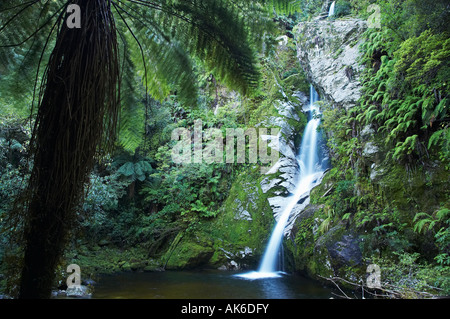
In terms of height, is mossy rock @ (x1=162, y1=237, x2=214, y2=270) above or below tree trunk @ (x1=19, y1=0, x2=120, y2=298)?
below

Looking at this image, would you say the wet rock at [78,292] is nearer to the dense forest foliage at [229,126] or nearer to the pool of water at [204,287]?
the pool of water at [204,287]

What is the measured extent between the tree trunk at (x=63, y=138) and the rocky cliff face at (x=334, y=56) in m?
6.83

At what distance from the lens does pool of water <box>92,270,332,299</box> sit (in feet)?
18.4

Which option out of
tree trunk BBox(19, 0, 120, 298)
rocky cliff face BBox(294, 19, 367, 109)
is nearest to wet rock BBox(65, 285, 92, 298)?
tree trunk BBox(19, 0, 120, 298)

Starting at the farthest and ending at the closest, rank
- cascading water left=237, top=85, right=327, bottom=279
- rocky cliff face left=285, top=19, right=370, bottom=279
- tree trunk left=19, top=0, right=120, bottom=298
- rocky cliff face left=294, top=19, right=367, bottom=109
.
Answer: cascading water left=237, top=85, right=327, bottom=279 → rocky cliff face left=294, top=19, right=367, bottom=109 → rocky cliff face left=285, top=19, right=370, bottom=279 → tree trunk left=19, top=0, right=120, bottom=298

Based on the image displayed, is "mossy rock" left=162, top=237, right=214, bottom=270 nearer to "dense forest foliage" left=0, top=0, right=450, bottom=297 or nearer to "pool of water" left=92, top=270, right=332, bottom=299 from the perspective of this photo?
"dense forest foliage" left=0, top=0, right=450, bottom=297

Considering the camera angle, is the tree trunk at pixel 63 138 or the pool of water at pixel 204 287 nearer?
the tree trunk at pixel 63 138

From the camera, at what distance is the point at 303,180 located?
9445 mm

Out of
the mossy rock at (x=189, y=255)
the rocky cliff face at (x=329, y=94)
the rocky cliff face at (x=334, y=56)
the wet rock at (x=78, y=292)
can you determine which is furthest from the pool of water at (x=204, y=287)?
the rocky cliff face at (x=334, y=56)

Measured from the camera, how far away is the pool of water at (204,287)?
561 centimetres

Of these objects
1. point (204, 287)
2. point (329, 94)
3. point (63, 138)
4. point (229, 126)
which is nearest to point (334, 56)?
point (329, 94)

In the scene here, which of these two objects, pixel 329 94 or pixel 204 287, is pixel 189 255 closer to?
pixel 204 287

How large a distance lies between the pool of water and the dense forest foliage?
0.82 metres

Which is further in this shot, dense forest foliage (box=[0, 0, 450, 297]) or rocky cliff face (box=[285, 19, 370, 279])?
rocky cliff face (box=[285, 19, 370, 279])
